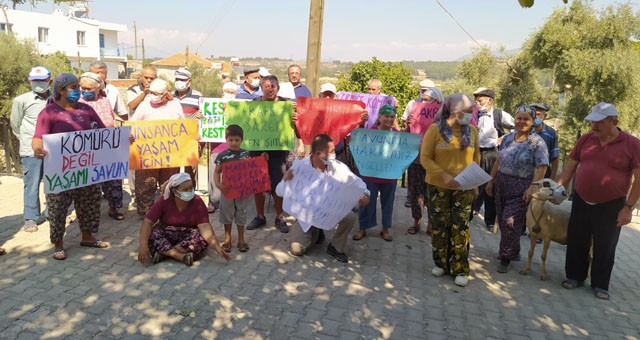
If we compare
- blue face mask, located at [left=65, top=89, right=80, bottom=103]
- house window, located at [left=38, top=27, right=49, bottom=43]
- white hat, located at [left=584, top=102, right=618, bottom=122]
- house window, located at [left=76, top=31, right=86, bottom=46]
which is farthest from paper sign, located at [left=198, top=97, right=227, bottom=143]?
house window, located at [left=76, top=31, right=86, bottom=46]

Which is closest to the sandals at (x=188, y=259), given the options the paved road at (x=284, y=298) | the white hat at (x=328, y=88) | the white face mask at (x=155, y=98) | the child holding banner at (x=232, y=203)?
the paved road at (x=284, y=298)

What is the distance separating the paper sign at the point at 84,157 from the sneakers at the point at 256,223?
74.5 inches

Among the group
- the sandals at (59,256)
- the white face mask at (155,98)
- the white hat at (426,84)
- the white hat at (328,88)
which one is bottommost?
the sandals at (59,256)

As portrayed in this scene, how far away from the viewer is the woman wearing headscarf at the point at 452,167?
5020mm

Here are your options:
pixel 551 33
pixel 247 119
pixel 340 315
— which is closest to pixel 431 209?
pixel 340 315

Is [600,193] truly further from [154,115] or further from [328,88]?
[154,115]

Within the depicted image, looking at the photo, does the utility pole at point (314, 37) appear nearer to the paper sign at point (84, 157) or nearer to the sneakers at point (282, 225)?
the sneakers at point (282, 225)

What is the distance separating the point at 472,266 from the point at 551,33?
26140mm

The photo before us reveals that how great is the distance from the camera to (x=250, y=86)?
784 cm

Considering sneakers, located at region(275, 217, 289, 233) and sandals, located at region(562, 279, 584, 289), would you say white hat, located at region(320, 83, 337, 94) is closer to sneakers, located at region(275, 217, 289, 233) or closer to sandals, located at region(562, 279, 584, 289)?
sneakers, located at region(275, 217, 289, 233)

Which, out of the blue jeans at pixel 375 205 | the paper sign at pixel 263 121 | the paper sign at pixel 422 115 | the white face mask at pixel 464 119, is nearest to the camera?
the white face mask at pixel 464 119

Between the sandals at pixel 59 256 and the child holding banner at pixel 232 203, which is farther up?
the child holding banner at pixel 232 203

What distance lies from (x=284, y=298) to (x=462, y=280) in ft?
6.72

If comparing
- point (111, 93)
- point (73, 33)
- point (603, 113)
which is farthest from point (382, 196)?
point (73, 33)
